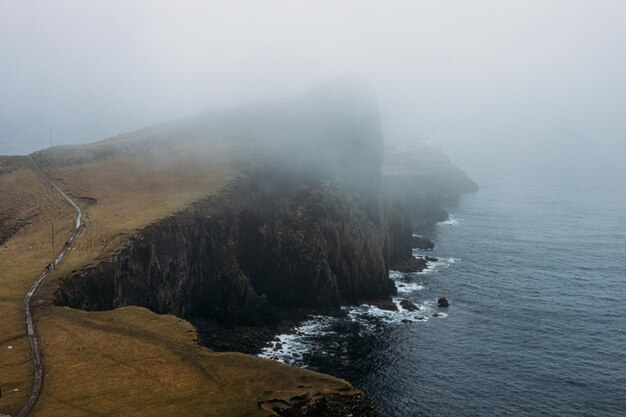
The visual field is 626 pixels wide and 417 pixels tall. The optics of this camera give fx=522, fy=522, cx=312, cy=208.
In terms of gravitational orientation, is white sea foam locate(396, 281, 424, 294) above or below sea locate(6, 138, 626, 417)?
above

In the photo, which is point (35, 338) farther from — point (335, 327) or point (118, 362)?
point (335, 327)

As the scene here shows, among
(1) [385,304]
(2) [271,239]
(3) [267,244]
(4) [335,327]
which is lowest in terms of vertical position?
(4) [335,327]

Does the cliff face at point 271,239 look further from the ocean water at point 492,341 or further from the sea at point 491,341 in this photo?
the ocean water at point 492,341

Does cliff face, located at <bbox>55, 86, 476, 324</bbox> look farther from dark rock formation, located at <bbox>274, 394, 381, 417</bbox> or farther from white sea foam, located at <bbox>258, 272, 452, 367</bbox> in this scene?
dark rock formation, located at <bbox>274, 394, 381, 417</bbox>

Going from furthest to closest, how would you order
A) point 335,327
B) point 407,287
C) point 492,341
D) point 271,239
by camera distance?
point 407,287, point 271,239, point 335,327, point 492,341

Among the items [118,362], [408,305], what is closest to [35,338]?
[118,362]

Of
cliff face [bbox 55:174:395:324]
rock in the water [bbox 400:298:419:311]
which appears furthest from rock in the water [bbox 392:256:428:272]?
rock in the water [bbox 400:298:419:311]

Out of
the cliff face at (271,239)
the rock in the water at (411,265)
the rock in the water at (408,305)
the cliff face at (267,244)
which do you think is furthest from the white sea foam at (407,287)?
the rock in the water at (411,265)

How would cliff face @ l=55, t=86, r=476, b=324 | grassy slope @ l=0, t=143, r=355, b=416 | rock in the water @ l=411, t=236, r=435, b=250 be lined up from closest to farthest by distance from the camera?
grassy slope @ l=0, t=143, r=355, b=416 → cliff face @ l=55, t=86, r=476, b=324 → rock in the water @ l=411, t=236, r=435, b=250
